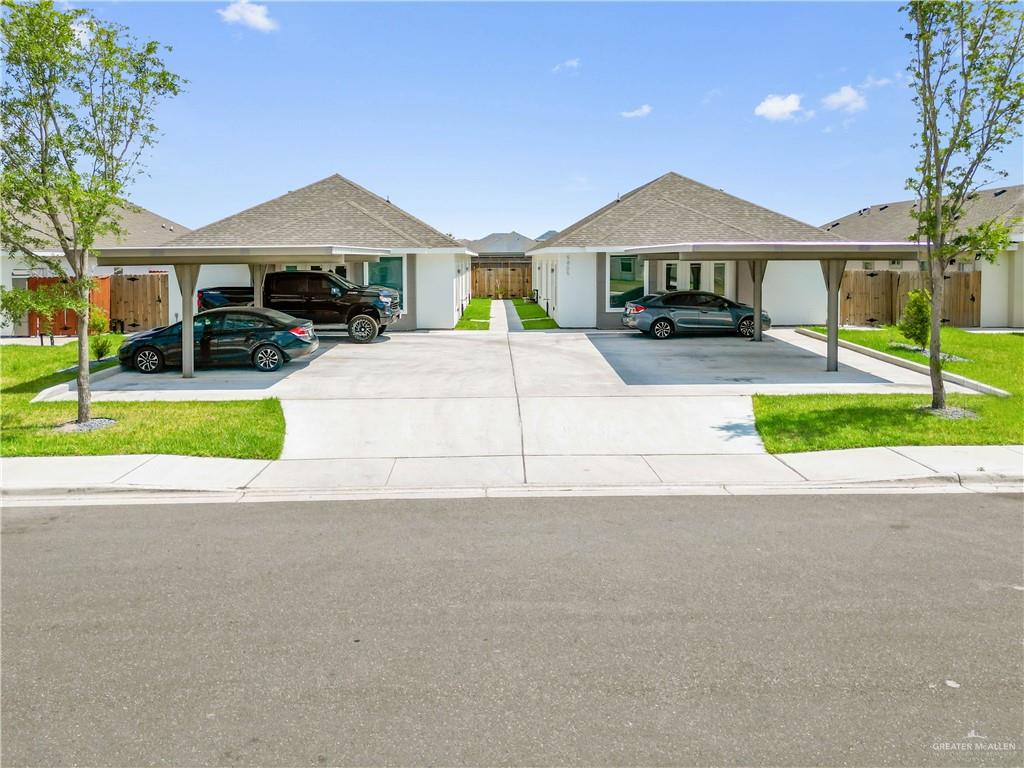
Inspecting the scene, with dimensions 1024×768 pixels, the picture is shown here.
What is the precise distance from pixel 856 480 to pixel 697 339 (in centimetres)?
1558

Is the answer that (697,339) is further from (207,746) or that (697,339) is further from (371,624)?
(207,746)

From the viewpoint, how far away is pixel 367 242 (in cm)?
2998

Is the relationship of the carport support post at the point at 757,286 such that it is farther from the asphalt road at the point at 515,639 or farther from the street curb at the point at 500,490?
the asphalt road at the point at 515,639

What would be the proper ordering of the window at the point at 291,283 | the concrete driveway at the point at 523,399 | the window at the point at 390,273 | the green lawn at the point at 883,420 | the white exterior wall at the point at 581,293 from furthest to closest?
the white exterior wall at the point at 581,293 → the window at the point at 390,273 → the window at the point at 291,283 → the green lawn at the point at 883,420 → the concrete driveway at the point at 523,399

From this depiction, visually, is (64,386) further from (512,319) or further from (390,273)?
(512,319)

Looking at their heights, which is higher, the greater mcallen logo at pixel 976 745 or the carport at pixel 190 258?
the carport at pixel 190 258

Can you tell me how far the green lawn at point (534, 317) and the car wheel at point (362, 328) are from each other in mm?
6742

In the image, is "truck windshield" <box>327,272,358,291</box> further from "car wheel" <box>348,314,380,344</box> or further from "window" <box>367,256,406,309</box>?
"window" <box>367,256,406,309</box>

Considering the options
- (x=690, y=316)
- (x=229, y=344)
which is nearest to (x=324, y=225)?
(x=229, y=344)

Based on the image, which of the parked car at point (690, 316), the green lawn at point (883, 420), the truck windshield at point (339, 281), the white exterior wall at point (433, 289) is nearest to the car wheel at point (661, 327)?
the parked car at point (690, 316)

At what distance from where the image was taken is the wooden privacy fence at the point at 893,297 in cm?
3141

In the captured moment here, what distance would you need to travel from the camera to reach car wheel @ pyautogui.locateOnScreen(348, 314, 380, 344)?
25.7m

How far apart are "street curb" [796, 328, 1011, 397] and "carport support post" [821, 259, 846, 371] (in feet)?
6.45

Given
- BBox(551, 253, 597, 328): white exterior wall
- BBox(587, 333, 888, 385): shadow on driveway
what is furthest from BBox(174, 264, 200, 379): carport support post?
BBox(551, 253, 597, 328): white exterior wall
